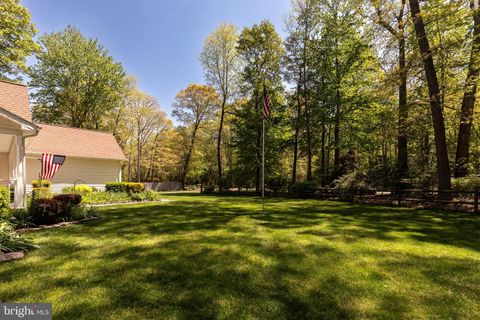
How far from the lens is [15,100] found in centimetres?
1120

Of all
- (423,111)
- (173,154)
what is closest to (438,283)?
(423,111)

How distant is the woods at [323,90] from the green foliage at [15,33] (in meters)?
0.12

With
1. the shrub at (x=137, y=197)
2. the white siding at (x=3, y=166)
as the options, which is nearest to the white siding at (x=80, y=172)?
the white siding at (x=3, y=166)

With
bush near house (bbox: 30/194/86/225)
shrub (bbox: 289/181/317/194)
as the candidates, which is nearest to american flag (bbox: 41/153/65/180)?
bush near house (bbox: 30/194/86/225)

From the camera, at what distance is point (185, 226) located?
24.0ft

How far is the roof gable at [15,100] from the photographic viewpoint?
34.3 ft

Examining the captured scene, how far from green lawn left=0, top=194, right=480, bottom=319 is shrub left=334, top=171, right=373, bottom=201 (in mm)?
7938

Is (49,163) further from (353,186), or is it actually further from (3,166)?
(353,186)

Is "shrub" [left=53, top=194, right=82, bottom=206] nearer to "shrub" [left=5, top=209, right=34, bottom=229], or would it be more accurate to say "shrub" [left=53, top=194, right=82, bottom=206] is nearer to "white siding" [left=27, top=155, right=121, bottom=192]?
"shrub" [left=5, top=209, right=34, bottom=229]

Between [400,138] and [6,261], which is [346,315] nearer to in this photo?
[6,261]

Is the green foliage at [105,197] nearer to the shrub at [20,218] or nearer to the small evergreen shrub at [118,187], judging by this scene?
the small evergreen shrub at [118,187]

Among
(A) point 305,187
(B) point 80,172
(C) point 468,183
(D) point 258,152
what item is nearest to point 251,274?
(C) point 468,183

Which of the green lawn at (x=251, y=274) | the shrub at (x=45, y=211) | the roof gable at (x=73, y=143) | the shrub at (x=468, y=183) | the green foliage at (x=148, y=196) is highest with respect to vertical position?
the roof gable at (x=73, y=143)

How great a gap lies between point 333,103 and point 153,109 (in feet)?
94.8
